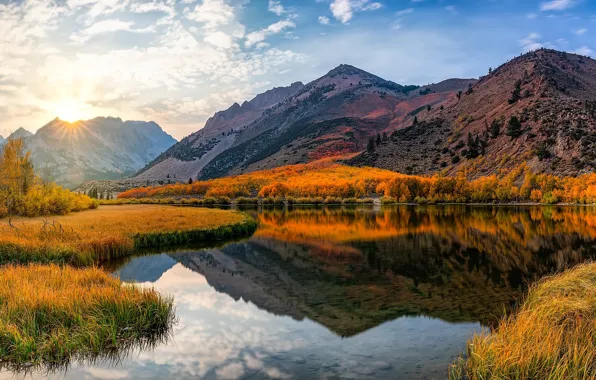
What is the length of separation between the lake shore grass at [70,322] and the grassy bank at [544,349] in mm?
10406

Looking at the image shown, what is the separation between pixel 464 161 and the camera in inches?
5241

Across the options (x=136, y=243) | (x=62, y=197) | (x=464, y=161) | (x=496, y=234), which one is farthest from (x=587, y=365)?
(x=464, y=161)

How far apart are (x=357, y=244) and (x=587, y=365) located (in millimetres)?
30523

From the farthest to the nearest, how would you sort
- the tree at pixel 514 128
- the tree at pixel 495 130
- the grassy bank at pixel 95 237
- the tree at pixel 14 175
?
the tree at pixel 495 130 < the tree at pixel 514 128 < the tree at pixel 14 175 < the grassy bank at pixel 95 237

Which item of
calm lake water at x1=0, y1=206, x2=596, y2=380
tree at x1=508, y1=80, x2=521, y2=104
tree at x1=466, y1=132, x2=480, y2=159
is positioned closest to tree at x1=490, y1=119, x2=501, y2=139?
tree at x1=466, y1=132, x2=480, y2=159

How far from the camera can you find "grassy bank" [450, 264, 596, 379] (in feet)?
31.6

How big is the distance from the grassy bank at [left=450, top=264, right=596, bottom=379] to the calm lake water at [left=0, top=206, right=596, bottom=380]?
5.44ft

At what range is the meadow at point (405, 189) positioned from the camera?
93.2m

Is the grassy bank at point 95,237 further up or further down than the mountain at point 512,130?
further down

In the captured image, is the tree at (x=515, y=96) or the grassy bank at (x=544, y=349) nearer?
the grassy bank at (x=544, y=349)

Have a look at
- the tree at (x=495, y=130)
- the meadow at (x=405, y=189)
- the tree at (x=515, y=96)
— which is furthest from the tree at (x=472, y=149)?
the tree at (x=515, y=96)

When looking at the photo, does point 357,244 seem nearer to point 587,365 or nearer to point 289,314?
point 289,314

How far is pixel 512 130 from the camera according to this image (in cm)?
12394

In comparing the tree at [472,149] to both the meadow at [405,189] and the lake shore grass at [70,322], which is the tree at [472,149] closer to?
the meadow at [405,189]
